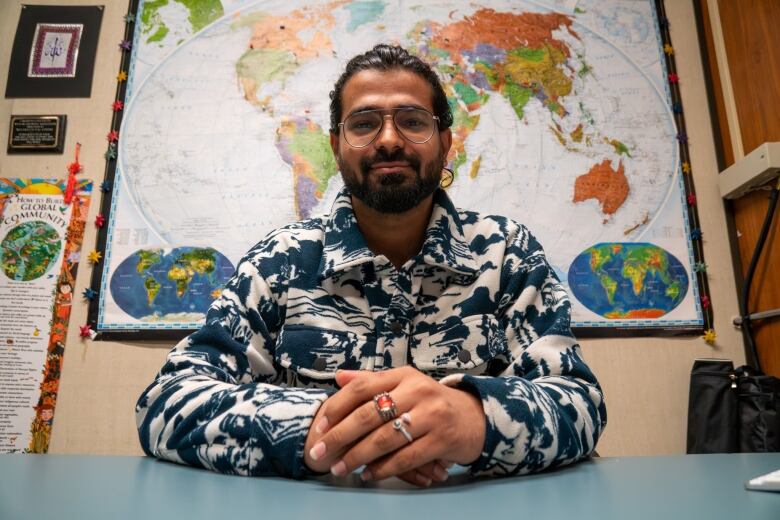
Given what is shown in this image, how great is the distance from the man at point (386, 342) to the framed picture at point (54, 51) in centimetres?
134

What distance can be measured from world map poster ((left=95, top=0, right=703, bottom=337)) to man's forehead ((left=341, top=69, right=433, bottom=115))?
0.76 m

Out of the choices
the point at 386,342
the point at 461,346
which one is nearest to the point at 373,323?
the point at 386,342

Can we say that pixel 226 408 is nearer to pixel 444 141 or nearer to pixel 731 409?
pixel 444 141

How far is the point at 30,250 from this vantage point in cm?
189

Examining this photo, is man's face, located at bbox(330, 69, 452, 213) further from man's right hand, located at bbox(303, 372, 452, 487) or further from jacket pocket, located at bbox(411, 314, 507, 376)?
man's right hand, located at bbox(303, 372, 452, 487)

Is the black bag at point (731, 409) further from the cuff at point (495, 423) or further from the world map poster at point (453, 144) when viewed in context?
the cuff at point (495, 423)

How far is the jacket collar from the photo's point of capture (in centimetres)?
103

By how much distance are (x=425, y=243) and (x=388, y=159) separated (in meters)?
0.19

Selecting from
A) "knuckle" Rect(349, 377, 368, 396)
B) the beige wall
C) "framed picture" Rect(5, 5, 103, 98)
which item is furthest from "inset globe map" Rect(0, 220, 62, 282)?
"knuckle" Rect(349, 377, 368, 396)

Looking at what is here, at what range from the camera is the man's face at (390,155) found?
3.57 feet

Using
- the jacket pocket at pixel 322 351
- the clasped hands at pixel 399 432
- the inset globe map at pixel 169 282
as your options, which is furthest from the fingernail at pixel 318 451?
the inset globe map at pixel 169 282

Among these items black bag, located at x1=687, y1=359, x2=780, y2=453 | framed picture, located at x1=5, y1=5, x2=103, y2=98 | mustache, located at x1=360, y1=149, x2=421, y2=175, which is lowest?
black bag, located at x1=687, y1=359, x2=780, y2=453

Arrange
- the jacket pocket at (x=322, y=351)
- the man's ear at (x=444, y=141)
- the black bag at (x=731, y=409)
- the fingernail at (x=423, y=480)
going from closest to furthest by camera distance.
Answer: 1. the fingernail at (x=423, y=480)
2. the jacket pocket at (x=322, y=351)
3. the man's ear at (x=444, y=141)
4. the black bag at (x=731, y=409)

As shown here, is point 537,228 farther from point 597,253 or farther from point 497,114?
point 497,114
